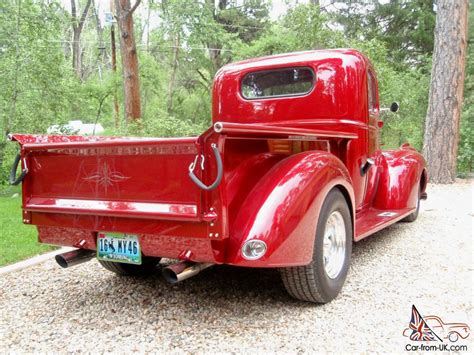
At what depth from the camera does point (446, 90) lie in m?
9.63

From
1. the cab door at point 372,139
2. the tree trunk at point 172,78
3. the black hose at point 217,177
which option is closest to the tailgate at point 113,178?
the black hose at point 217,177

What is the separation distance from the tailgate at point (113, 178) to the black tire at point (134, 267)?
881 millimetres

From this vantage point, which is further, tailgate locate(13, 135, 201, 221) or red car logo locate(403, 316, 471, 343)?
red car logo locate(403, 316, 471, 343)

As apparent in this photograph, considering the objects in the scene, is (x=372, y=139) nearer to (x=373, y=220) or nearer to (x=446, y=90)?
(x=373, y=220)

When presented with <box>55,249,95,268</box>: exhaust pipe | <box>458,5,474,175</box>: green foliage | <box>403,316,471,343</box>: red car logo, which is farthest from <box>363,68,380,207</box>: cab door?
<box>458,5,474,175</box>: green foliage

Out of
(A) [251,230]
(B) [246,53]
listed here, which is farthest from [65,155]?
(B) [246,53]

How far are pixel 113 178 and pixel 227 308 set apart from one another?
1.21m

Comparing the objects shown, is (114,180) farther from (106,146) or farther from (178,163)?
(178,163)

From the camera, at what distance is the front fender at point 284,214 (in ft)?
8.32

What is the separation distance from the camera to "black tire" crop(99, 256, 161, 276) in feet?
11.9

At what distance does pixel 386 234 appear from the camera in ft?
17.0

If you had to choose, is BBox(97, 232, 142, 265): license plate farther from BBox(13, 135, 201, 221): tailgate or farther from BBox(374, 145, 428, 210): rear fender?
BBox(374, 145, 428, 210): rear fender

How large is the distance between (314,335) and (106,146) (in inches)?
67.1

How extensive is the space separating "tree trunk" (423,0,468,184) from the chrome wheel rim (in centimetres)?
771
